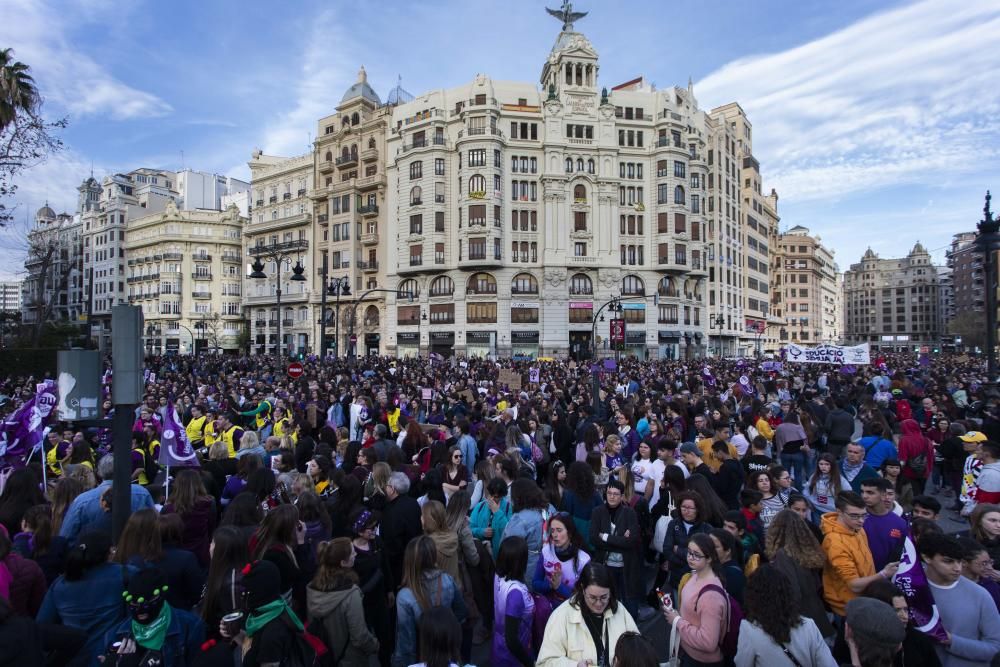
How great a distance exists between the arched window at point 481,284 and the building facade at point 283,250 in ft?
62.8

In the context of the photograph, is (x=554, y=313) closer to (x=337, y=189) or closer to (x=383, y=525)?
(x=337, y=189)

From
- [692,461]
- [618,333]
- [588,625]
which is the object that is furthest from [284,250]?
[588,625]

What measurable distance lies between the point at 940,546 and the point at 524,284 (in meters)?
47.1

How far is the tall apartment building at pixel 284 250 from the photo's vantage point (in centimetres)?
5994

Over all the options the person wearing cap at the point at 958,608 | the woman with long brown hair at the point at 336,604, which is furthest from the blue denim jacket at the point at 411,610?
the person wearing cap at the point at 958,608

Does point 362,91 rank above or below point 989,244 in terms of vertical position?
above

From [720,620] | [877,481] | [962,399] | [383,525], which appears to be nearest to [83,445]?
[383,525]

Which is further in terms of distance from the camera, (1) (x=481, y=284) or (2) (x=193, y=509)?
(1) (x=481, y=284)

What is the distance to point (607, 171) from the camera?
5075cm

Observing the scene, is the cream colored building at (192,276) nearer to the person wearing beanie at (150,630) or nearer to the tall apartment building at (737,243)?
the tall apartment building at (737,243)

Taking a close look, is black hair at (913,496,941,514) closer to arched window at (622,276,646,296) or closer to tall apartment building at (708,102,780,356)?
arched window at (622,276,646,296)

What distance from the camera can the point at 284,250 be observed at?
207ft

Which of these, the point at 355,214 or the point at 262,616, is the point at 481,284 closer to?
the point at 355,214

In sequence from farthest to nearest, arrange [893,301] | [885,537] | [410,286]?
[893,301], [410,286], [885,537]
